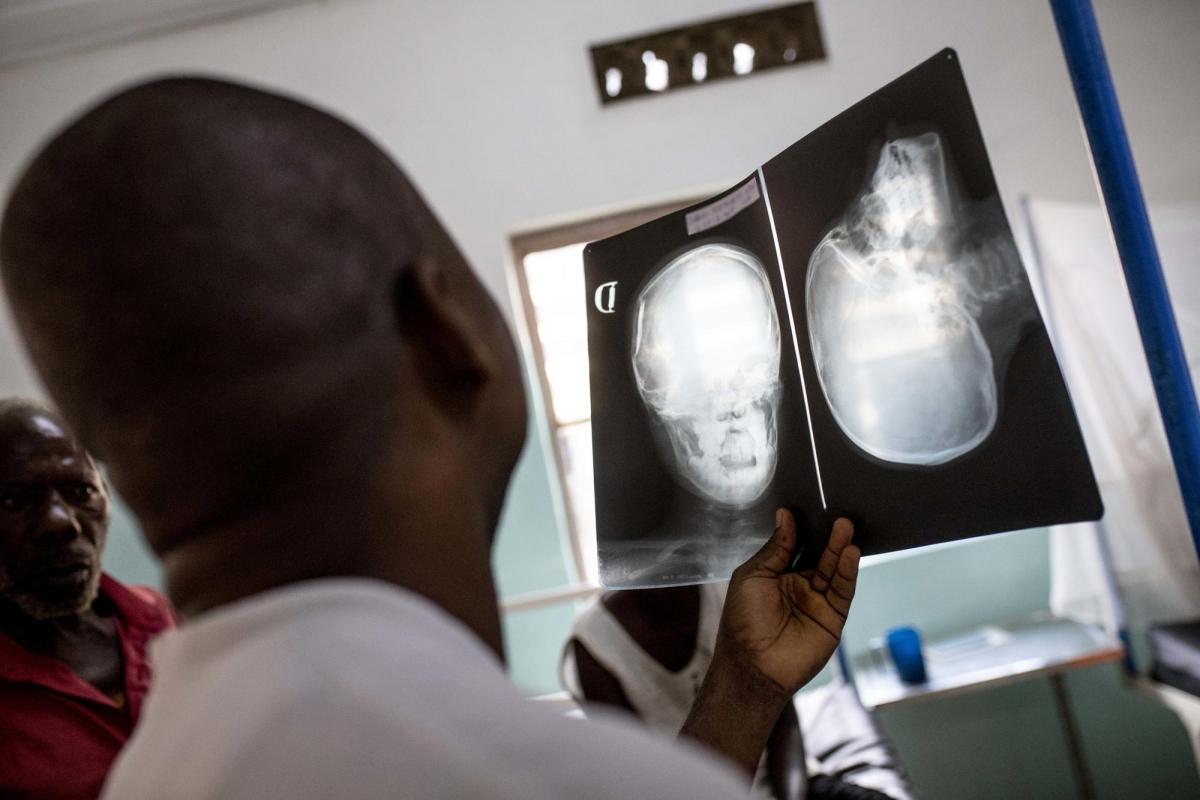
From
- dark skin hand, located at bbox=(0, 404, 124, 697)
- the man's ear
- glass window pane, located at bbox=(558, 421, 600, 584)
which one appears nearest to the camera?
the man's ear

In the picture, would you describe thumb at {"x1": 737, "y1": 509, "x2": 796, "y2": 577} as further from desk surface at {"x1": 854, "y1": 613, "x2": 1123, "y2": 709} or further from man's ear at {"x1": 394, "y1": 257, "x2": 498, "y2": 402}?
desk surface at {"x1": 854, "y1": 613, "x2": 1123, "y2": 709}

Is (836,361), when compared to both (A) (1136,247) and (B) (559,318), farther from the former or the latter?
(B) (559,318)

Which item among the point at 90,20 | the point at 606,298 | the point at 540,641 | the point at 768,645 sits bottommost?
the point at 540,641

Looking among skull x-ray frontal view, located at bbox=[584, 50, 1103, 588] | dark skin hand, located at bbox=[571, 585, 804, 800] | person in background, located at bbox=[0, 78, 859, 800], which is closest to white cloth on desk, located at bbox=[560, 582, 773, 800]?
dark skin hand, located at bbox=[571, 585, 804, 800]

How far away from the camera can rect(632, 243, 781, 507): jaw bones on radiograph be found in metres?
1.01

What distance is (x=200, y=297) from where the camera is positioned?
491 mm

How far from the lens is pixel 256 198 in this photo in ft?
1.66

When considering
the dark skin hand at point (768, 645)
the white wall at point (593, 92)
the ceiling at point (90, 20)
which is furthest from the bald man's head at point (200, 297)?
the ceiling at point (90, 20)

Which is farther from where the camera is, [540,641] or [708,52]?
[708,52]

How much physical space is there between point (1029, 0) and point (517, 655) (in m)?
2.65

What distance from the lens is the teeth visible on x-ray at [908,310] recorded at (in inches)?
32.8

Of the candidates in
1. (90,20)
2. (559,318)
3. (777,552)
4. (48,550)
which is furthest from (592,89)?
(777,552)

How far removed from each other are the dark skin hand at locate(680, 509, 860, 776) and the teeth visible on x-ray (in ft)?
0.41

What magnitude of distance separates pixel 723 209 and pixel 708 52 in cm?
214
